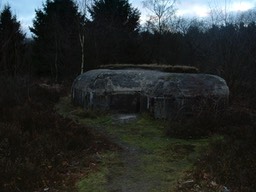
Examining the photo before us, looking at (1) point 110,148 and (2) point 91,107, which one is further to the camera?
(2) point 91,107

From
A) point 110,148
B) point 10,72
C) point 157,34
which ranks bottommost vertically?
point 110,148

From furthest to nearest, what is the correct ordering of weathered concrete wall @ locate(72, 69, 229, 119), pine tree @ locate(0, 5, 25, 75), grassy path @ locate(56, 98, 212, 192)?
pine tree @ locate(0, 5, 25, 75)
weathered concrete wall @ locate(72, 69, 229, 119)
grassy path @ locate(56, 98, 212, 192)

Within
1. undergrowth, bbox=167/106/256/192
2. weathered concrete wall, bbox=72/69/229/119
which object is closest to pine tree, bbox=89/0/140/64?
weathered concrete wall, bbox=72/69/229/119

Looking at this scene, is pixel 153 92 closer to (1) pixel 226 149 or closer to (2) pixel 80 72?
(1) pixel 226 149

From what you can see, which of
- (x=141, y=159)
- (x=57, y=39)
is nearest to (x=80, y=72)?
(x=57, y=39)

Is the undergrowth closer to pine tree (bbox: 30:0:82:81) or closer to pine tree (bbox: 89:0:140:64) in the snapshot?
pine tree (bbox: 89:0:140:64)

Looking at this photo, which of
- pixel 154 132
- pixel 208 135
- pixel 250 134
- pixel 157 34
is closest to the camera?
pixel 250 134

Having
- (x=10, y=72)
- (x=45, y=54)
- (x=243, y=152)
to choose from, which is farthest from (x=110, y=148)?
(x=45, y=54)

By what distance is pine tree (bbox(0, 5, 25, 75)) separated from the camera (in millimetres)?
22163

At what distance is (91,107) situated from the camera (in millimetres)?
15570

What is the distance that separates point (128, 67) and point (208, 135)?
25.1ft

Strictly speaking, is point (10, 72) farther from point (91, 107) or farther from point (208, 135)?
Answer: point (208, 135)

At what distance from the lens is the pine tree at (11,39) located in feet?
72.7

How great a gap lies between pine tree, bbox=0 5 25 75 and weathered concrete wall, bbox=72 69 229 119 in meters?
7.13
